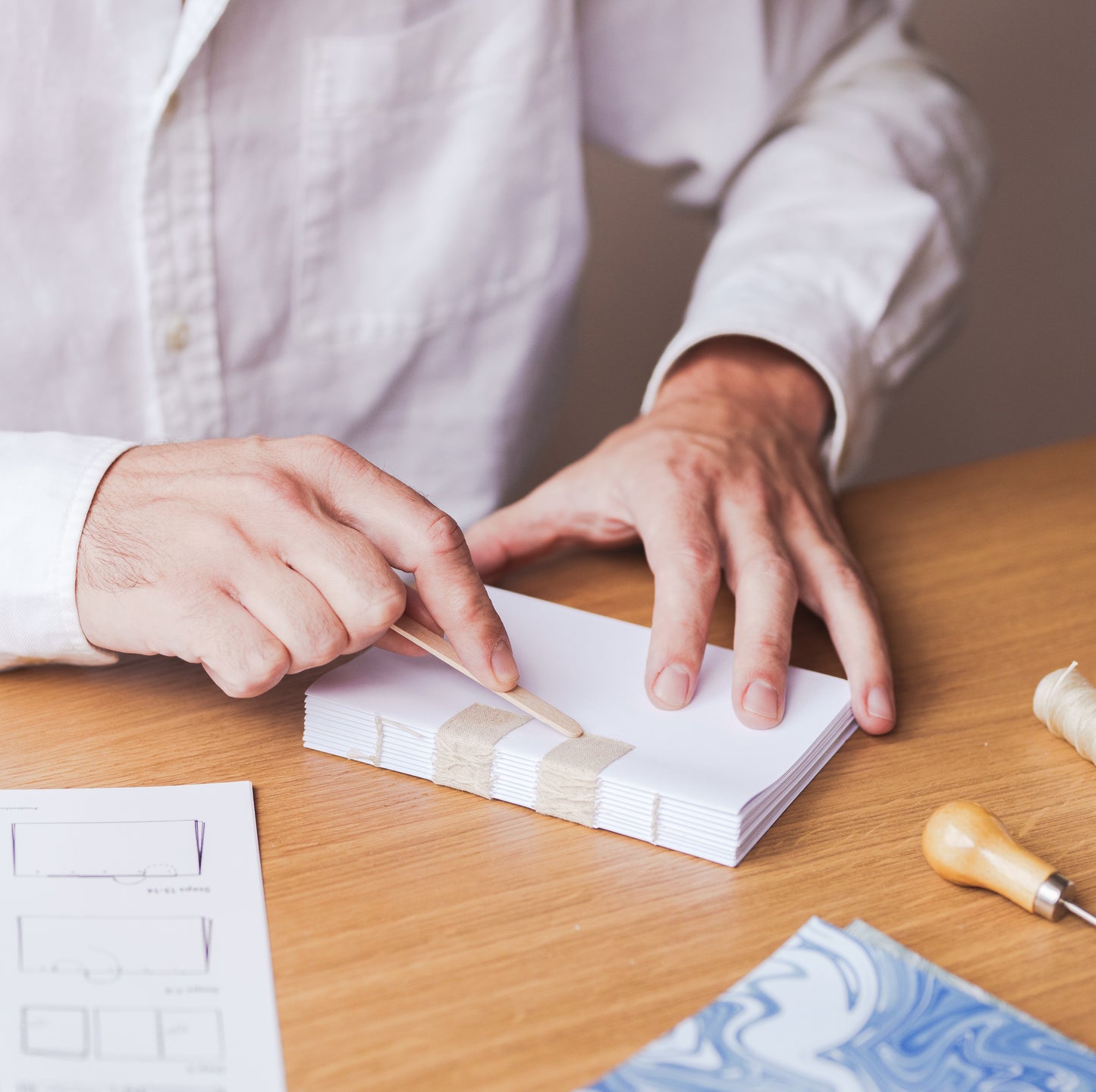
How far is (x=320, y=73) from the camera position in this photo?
96cm

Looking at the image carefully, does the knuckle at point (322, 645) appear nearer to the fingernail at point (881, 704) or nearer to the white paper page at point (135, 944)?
the white paper page at point (135, 944)

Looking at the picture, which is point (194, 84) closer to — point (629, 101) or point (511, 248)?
point (511, 248)

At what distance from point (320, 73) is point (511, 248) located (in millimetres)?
243

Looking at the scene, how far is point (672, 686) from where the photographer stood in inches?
24.6

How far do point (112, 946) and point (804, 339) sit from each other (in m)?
0.67

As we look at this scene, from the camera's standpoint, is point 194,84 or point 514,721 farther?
point 194,84

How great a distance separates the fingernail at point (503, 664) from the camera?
60 centimetres

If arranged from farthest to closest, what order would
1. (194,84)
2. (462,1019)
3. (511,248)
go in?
(511,248)
(194,84)
(462,1019)

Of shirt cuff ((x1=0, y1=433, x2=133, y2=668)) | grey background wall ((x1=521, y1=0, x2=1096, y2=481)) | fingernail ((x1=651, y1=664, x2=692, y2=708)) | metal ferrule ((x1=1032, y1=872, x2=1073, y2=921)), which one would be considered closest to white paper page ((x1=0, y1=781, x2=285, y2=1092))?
shirt cuff ((x1=0, y1=433, x2=133, y2=668))

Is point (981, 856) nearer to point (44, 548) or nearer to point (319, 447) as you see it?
point (319, 447)

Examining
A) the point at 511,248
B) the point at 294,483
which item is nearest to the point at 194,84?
the point at 511,248

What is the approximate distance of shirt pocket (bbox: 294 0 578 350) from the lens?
0.99 meters

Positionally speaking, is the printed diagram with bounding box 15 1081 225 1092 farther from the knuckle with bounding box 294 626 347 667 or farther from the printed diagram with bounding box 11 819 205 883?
the knuckle with bounding box 294 626 347 667

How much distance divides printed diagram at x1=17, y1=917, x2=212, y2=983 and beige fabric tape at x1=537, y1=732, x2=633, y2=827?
161 mm
